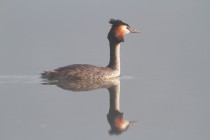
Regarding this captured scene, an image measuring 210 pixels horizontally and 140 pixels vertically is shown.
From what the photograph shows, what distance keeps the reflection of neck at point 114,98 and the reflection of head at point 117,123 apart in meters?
0.56

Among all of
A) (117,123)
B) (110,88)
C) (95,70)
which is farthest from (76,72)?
(117,123)

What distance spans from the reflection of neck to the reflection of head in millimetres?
563

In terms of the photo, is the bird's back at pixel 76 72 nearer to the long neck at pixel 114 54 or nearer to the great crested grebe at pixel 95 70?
the great crested grebe at pixel 95 70

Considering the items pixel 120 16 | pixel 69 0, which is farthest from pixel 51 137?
pixel 69 0

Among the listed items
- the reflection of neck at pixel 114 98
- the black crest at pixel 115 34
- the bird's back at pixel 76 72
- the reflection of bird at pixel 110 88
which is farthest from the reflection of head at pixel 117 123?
the black crest at pixel 115 34

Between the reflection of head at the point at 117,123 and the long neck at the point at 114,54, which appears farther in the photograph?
the long neck at the point at 114,54

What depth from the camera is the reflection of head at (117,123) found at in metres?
11.6

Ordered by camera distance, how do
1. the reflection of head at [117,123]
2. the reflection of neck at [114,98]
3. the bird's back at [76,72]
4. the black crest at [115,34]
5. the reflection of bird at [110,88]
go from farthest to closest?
the black crest at [115,34]
the bird's back at [76,72]
the reflection of neck at [114,98]
the reflection of bird at [110,88]
the reflection of head at [117,123]

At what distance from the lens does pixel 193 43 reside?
90.1 feet

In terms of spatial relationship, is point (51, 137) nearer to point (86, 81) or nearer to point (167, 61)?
Answer: point (86, 81)

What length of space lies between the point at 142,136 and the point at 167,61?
10741mm

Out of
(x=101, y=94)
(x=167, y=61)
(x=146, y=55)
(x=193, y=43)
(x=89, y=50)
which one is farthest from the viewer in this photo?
(x=193, y=43)

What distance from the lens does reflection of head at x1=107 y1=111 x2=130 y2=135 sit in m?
11.6

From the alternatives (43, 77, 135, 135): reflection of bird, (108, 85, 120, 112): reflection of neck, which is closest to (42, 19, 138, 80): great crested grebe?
(43, 77, 135, 135): reflection of bird
